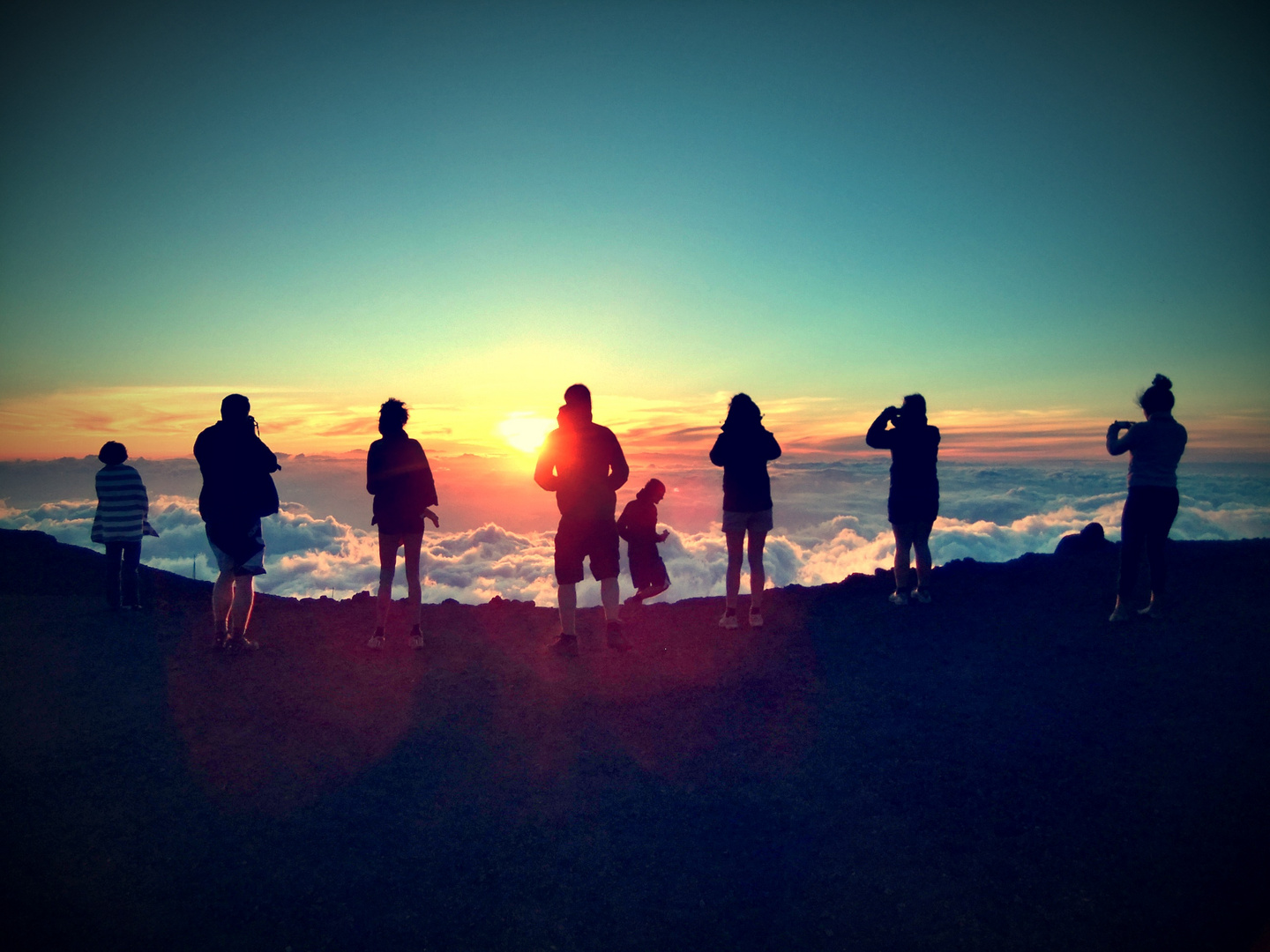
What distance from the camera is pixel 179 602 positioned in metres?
9.29

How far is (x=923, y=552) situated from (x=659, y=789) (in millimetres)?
4949

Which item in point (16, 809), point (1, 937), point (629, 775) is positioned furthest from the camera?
point (629, 775)

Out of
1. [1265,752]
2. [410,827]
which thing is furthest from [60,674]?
[1265,752]

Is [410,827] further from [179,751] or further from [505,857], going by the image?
[179,751]

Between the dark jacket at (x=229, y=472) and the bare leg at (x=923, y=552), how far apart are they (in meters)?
7.24

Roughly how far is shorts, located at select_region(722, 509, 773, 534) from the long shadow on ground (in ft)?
3.98

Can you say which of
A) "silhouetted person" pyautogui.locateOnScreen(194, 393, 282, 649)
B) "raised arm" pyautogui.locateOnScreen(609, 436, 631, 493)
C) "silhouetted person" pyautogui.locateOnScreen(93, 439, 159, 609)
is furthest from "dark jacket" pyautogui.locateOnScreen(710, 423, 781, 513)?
"silhouetted person" pyautogui.locateOnScreen(93, 439, 159, 609)

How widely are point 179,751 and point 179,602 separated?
5.53 meters

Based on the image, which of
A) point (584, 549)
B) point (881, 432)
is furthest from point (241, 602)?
point (881, 432)

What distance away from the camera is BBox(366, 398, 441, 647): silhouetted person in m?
6.64

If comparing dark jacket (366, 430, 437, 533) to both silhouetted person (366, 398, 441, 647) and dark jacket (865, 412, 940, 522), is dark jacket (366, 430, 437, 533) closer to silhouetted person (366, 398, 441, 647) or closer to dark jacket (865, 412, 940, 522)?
silhouetted person (366, 398, 441, 647)

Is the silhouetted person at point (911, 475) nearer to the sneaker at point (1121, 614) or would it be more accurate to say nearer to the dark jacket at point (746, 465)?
the dark jacket at point (746, 465)

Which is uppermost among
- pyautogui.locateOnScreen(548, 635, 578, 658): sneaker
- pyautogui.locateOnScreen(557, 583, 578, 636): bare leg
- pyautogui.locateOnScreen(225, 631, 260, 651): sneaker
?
pyautogui.locateOnScreen(557, 583, 578, 636): bare leg

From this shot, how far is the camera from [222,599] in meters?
6.64
